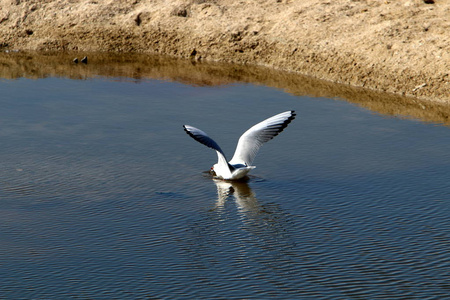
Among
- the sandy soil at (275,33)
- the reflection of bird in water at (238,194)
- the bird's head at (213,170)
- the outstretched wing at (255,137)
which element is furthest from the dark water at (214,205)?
the sandy soil at (275,33)

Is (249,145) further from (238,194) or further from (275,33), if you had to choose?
(275,33)

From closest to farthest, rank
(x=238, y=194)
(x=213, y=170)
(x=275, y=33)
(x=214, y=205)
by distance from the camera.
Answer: (x=214, y=205) < (x=238, y=194) < (x=213, y=170) < (x=275, y=33)

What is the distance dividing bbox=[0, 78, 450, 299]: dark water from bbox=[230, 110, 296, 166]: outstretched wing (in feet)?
1.58

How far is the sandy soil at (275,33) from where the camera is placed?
2378 cm

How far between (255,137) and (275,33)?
38.2 ft

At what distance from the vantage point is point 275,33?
1081 inches

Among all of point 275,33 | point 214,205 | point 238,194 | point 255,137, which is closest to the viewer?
point 214,205

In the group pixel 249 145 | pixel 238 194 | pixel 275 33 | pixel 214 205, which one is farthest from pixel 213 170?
pixel 275 33

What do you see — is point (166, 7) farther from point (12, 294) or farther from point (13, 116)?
point (12, 294)

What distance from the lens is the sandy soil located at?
23.8 metres

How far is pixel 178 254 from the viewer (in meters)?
12.6

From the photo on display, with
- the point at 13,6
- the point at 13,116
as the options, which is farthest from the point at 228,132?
the point at 13,6

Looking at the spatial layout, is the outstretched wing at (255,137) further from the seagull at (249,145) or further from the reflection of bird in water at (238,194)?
the reflection of bird in water at (238,194)

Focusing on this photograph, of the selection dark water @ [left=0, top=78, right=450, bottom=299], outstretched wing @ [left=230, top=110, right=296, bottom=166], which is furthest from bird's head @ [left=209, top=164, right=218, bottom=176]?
outstretched wing @ [left=230, top=110, right=296, bottom=166]
